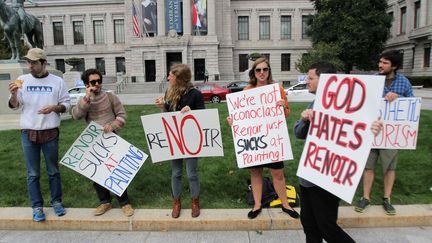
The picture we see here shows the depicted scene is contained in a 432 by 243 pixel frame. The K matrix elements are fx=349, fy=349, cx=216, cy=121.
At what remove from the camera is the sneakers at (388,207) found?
14.1 ft

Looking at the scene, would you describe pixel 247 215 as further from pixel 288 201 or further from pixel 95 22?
pixel 95 22

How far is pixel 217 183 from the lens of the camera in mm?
5438

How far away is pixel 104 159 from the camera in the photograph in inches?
178

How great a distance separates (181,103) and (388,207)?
9.43 ft

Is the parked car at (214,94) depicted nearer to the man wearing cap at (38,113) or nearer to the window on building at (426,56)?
the man wearing cap at (38,113)

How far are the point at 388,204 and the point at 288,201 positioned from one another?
4.02 feet

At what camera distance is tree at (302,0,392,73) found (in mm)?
39438

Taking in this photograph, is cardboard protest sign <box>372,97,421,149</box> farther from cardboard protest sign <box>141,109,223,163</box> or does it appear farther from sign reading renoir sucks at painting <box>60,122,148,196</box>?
sign reading renoir sucks at painting <box>60,122,148,196</box>

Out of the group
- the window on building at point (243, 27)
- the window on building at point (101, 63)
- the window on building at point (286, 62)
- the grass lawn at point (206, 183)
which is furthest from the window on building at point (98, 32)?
the grass lawn at point (206, 183)

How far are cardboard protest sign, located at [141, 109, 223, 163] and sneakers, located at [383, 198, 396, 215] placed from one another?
2.17m

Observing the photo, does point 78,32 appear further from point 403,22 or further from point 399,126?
point 399,126

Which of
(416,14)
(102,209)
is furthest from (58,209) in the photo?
(416,14)

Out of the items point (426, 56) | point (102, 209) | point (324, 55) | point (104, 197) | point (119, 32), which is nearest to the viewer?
point (102, 209)

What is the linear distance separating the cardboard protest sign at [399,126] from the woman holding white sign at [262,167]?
1.22m
